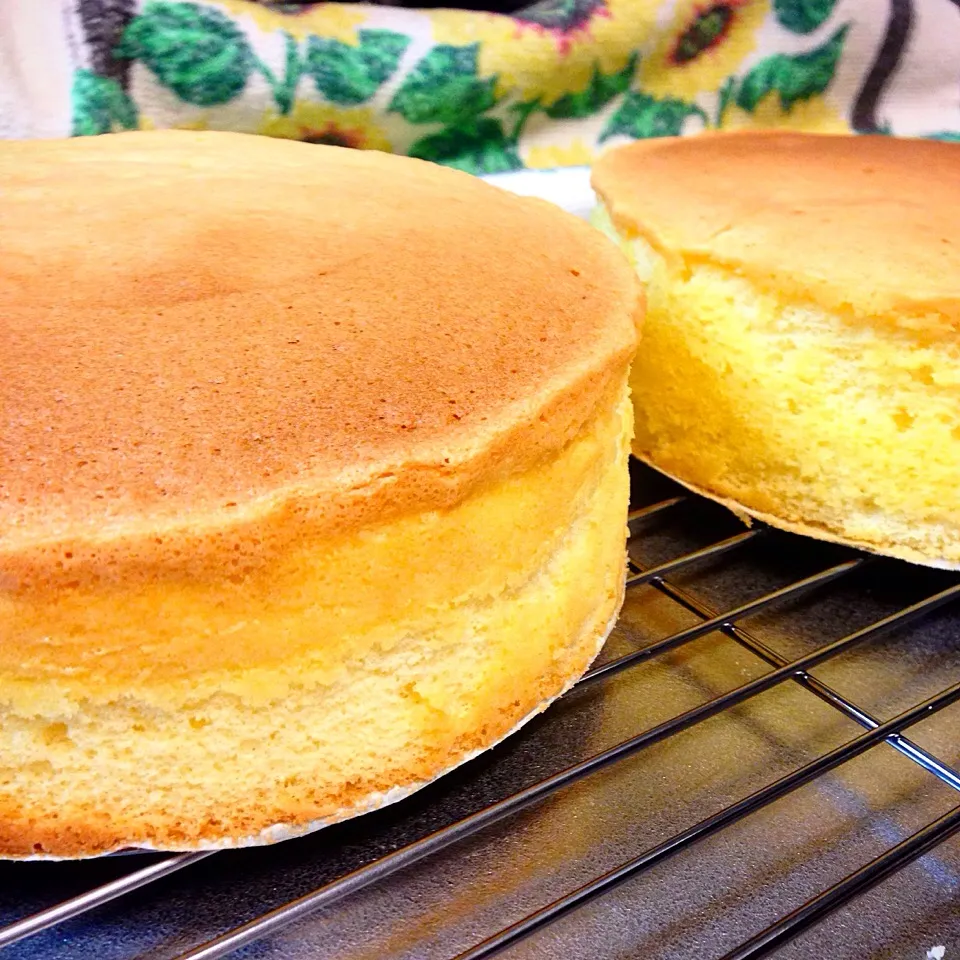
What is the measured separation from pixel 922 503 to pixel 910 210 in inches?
14.4

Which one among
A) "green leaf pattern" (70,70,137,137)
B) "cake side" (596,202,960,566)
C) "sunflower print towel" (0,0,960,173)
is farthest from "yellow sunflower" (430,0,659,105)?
"cake side" (596,202,960,566)

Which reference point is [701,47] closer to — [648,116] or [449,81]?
[648,116]

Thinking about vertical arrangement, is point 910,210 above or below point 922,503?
above

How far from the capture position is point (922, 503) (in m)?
1.08

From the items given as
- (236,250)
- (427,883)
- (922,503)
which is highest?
(236,250)

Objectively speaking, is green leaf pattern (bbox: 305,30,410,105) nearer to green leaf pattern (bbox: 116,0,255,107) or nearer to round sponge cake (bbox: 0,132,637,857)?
green leaf pattern (bbox: 116,0,255,107)

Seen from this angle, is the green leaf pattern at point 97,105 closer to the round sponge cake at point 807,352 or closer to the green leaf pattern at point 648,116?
the round sponge cake at point 807,352

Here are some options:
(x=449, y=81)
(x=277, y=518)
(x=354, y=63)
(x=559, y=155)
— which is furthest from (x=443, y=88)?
(x=277, y=518)

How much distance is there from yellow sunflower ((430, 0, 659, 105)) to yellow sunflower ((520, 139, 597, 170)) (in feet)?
0.27

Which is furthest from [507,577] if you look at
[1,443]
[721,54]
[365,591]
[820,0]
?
[820,0]

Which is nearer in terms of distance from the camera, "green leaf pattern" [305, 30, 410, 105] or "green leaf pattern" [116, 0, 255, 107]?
"green leaf pattern" [116, 0, 255, 107]

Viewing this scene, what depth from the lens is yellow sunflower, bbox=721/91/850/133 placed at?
1999 millimetres

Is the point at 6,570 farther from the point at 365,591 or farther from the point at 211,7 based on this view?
the point at 211,7

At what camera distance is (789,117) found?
205 cm
